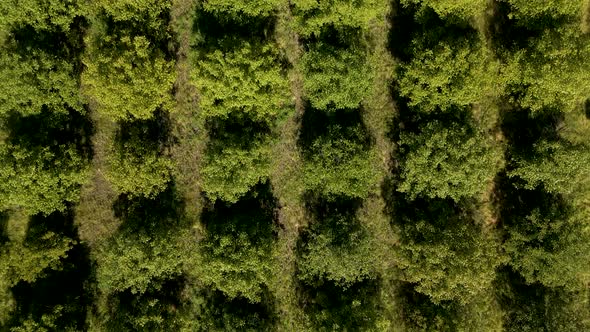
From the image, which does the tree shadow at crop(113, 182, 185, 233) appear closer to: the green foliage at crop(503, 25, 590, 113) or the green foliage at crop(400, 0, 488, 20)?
the green foliage at crop(400, 0, 488, 20)

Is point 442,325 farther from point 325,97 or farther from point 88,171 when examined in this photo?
point 88,171

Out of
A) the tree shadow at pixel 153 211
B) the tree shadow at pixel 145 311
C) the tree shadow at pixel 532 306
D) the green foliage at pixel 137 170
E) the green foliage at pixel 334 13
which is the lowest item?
the tree shadow at pixel 145 311

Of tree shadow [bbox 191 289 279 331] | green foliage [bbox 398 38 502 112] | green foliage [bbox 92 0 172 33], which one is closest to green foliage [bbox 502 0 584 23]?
green foliage [bbox 398 38 502 112]

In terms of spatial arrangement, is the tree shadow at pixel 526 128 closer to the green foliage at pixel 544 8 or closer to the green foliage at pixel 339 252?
the green foliage at pixel 544 8

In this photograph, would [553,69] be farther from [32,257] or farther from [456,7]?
[32,257]

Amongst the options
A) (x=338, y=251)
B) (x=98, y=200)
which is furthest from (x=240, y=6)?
(x=338, y=251)

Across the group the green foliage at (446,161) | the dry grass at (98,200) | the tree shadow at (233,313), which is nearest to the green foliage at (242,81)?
the dry grass at (98,200)
